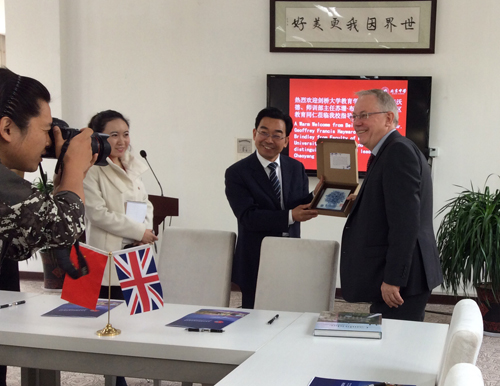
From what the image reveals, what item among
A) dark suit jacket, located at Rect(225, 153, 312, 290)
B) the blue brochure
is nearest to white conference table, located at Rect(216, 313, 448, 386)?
the blue brochure

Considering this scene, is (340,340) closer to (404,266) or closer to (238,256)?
(404,266)

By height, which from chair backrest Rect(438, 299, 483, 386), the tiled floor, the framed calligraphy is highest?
the framed calligraphy

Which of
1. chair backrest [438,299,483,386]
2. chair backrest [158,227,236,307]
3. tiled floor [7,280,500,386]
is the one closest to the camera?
chair backrest [438,299,483,386]

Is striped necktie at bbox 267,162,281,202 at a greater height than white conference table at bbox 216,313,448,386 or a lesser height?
greater

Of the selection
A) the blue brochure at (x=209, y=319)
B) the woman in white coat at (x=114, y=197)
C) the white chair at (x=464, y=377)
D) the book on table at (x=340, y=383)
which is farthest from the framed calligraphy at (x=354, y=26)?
the white chair at (x=464, y=377)

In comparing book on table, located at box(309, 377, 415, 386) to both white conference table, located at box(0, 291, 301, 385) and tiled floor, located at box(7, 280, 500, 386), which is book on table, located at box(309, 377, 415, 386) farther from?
tiled floor, located at box(7, 280, 500, 386)

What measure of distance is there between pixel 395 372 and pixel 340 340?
305mm

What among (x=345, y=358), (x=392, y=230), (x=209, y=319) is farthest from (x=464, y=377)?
(x=392, y=230)

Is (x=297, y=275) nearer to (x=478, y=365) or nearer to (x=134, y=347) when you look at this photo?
(x=134, y=347)

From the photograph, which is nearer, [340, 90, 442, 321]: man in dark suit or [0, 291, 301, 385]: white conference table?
[0, 291, 301, 385]: white conference table

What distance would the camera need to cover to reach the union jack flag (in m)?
1.93

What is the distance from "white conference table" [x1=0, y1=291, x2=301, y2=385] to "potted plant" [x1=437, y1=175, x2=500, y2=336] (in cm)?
228

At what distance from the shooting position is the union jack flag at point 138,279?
1.93 m

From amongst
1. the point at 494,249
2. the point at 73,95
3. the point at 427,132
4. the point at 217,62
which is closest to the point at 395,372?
the point at 494,249
